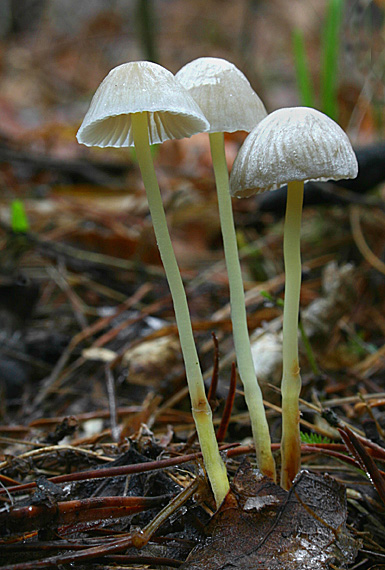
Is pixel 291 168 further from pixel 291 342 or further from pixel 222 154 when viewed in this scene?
pixel 291 342

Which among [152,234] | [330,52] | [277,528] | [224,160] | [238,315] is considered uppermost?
[330,52]

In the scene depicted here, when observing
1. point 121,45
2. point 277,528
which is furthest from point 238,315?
point 121,45

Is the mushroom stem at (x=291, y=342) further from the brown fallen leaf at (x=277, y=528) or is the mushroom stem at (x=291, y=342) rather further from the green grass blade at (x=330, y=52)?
the green grass blade at (x=330, y=52)

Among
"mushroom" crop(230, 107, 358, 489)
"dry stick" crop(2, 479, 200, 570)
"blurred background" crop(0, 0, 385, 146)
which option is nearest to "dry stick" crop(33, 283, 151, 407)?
"dry stick" crop(2, 479, 200, 570)

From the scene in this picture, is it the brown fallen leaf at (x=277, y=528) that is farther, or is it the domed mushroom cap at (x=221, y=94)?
the domed mushroom cap at (x=221, y=94)

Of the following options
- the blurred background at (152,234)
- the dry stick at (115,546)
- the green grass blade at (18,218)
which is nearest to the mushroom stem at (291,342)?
the dry stick at (115,546)

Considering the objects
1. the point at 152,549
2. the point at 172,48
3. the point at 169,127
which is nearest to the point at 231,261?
the point at 169,127
